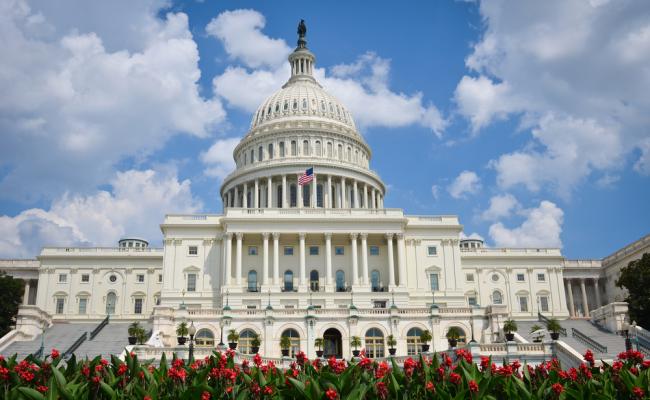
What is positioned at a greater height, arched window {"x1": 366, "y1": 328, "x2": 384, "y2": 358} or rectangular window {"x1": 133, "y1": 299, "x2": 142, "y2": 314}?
rectangular window {"x1": 133, "y1": 299, "x2": 142, "y2": 314}

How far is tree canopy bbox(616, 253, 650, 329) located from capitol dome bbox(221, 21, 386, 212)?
45.1 meters

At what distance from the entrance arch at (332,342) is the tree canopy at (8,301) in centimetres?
3263

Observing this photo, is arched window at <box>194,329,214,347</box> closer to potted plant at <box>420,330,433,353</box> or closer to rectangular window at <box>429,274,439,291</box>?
potted plant at <box>420,330,433,353</box>

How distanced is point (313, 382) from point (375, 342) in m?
45.5

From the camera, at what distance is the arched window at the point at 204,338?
2264 inches

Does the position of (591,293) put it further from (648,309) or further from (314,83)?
(314,83)

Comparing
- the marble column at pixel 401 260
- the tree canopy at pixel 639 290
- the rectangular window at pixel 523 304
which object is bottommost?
the tree canopy at pixel 639 290

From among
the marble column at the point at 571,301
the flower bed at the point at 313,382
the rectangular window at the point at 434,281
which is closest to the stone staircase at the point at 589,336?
the rectangular window at the point at 434,281

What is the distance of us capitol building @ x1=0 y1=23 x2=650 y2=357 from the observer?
191 ft

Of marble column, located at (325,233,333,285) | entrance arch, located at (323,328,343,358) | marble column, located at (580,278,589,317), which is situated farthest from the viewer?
marble column, located at (580,278,589,317)

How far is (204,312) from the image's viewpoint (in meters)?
59.1

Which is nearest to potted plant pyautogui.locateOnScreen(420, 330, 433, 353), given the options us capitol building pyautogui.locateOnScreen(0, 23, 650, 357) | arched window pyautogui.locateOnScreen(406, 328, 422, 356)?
arched window pyautogui.locateOnScreen(406, 328, 422, 356)

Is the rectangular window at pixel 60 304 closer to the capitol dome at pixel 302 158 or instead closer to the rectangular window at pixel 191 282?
the rectangular window at pixel 191 282

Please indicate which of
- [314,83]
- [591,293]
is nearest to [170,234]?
[314,83]
